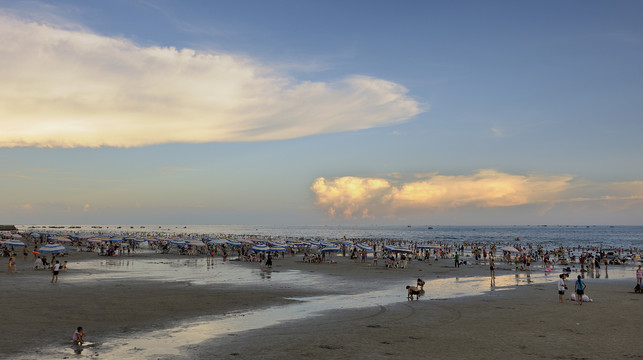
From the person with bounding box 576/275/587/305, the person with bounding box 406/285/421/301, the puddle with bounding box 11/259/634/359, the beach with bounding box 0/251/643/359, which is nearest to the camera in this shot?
the beach with bounding box 0/251/643/359

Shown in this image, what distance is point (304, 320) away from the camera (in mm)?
19469

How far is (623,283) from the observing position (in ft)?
114

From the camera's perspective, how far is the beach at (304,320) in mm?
14594

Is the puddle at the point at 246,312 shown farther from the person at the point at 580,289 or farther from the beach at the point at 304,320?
the person at the point at 580,289

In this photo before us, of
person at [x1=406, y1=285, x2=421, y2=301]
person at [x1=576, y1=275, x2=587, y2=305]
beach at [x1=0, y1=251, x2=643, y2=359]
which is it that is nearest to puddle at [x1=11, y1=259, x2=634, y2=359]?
Result: beach at [x1=0, y1=251, x2=643, y2=359]

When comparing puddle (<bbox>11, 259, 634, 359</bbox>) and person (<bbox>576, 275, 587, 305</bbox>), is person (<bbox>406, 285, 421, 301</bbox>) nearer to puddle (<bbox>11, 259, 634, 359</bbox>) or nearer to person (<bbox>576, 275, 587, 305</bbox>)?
puddle (<bbox>11, 259, 634, 359</bbox>)

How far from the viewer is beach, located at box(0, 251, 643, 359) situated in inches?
575

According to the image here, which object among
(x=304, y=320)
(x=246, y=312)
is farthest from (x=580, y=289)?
(x=246, y=312)

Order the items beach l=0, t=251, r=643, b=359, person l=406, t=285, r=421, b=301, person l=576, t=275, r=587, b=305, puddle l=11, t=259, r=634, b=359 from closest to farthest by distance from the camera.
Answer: beach l=0, t=251, r=643, b=359 < puddle l=11, t=259, r=634, b=359 < person l=576, t=275, r=587, b=305 < person l=406, t=285, r=421, b=301

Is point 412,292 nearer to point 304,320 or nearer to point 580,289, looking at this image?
point 304,320

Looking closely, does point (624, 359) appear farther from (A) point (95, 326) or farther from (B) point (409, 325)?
(A) point (95, 326)

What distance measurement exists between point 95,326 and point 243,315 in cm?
648

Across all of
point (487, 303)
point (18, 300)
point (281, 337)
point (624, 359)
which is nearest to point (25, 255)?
point (18, 300)

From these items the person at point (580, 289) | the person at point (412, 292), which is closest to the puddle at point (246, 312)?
the person at point (412, 292)
